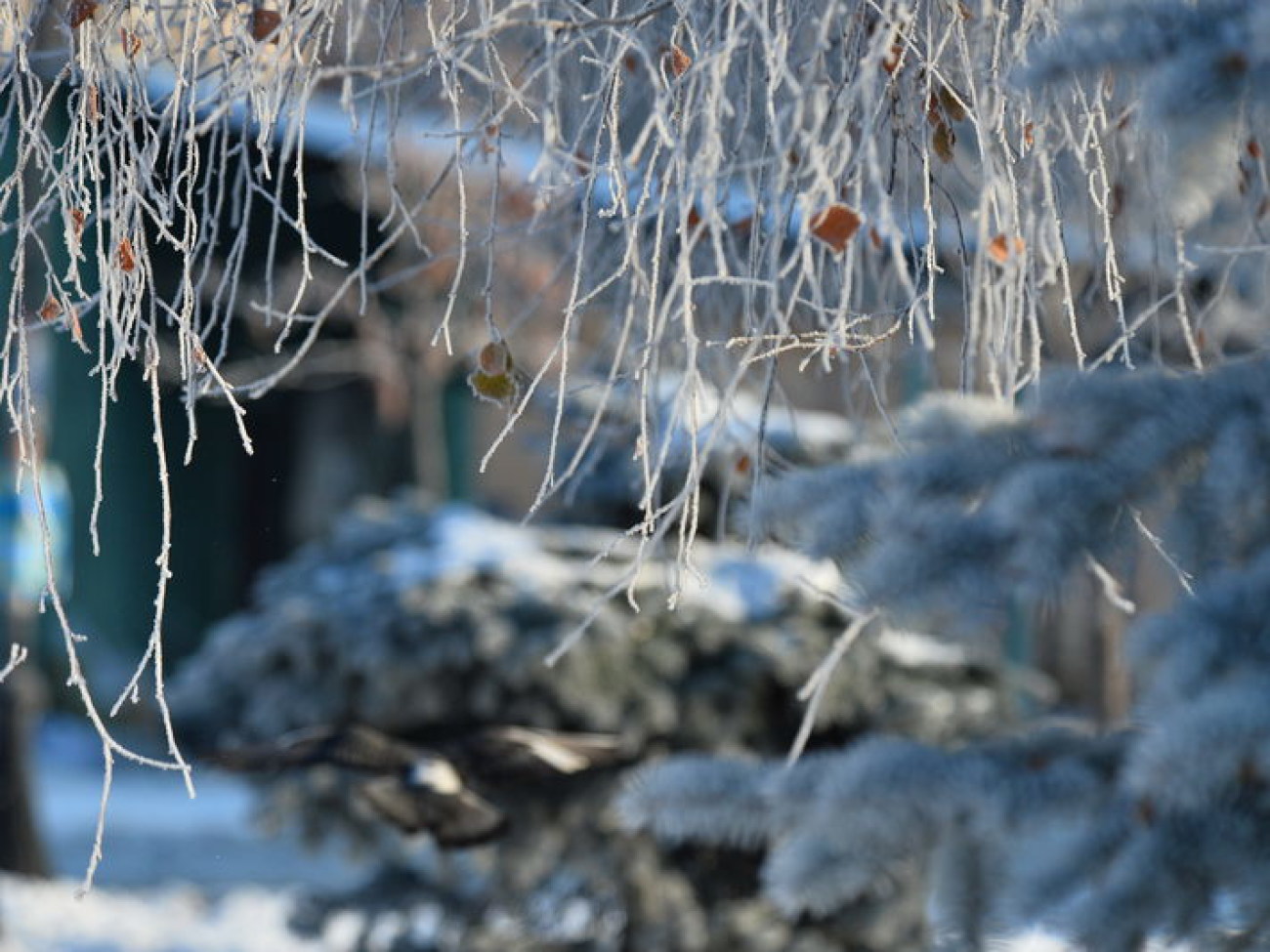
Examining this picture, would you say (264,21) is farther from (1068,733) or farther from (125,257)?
(1068,733)

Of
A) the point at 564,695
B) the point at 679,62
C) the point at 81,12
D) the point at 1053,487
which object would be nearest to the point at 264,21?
the point at 81,12

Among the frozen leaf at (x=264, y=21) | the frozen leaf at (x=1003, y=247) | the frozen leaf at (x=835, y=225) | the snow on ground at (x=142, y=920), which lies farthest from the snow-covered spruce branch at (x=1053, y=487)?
the snow on ground at (x=142, y=920)

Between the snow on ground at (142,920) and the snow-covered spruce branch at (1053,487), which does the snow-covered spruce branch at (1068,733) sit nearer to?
the snow-covered spruce branch at (1053,487)

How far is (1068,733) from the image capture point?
2.83 metres

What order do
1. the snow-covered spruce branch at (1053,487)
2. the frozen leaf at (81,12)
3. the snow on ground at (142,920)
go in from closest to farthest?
1. the snow-covered spruce branch at (1053,487)
2. the frozen leaf at (81,12)
3. the snow on ground at (142,920)

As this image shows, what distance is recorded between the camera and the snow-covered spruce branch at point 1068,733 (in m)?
2.09

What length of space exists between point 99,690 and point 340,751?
7.53 metres

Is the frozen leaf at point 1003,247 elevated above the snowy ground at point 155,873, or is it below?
above

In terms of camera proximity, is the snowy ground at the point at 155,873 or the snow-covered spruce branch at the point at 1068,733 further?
the snowy ground at the point at 155,873

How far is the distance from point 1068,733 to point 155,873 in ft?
20.4

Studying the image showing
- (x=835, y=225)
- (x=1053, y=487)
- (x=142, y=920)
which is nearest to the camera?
(x=835, y=225)

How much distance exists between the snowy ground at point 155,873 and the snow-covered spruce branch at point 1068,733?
2.63m

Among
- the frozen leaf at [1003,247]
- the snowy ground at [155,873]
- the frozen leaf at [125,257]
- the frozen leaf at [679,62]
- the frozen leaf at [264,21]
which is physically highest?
the frozen leaf at [679,62]

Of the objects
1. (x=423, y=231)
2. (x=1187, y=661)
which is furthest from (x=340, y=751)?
(x=423, y=231)
